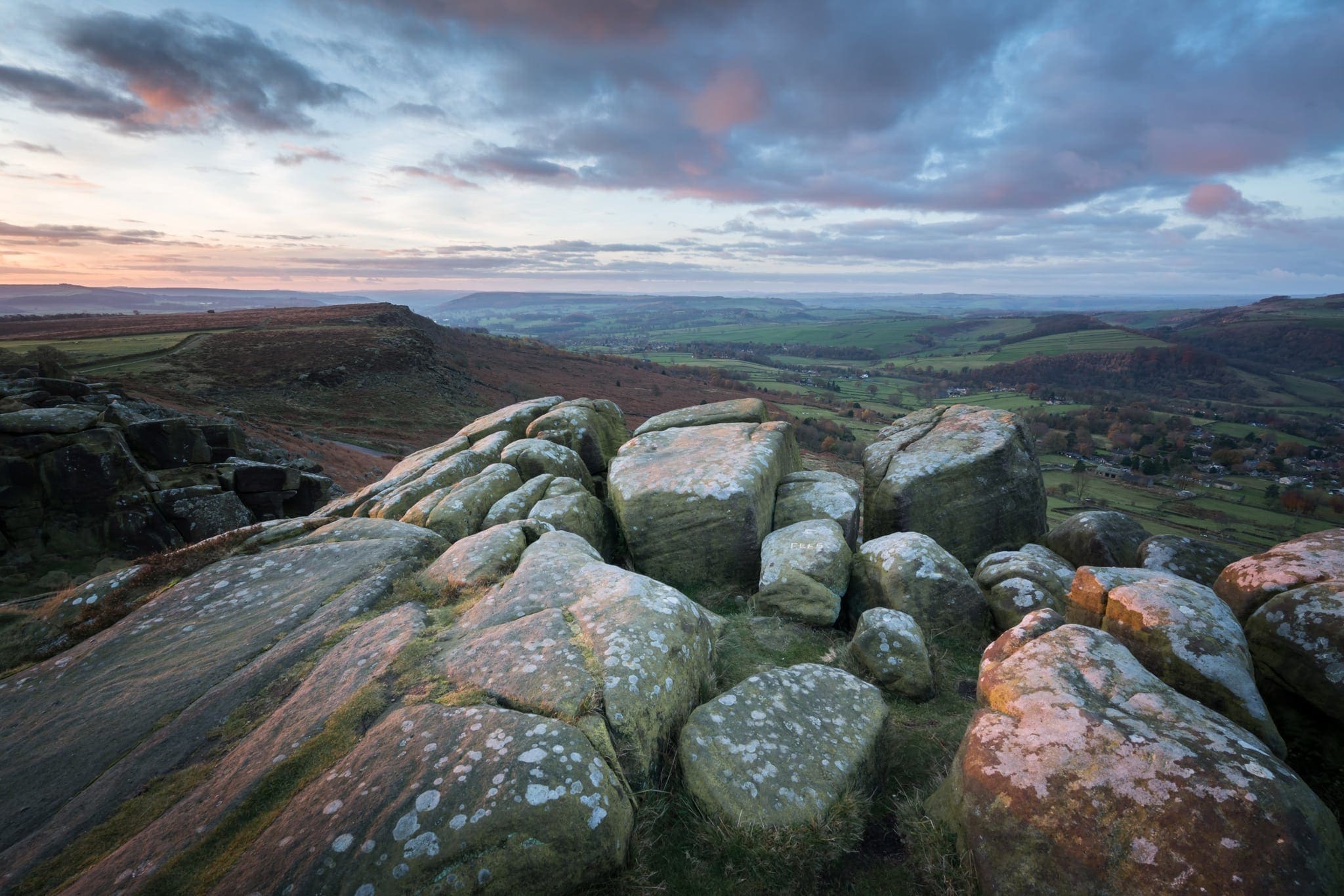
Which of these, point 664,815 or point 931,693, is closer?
point 664,815

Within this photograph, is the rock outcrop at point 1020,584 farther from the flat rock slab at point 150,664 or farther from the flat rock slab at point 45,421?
the flat rock slab at point 45,421

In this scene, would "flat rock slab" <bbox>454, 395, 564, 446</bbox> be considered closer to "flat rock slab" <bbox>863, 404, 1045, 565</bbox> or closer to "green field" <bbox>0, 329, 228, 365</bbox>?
"flat rock slab" <bbox>863, 404, 1045, 565</bbox>

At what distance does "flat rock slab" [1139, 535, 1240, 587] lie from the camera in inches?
396

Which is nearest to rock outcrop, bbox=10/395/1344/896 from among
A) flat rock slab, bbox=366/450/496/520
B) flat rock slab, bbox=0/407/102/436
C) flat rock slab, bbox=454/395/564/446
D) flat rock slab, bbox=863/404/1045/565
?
flat rock slab, bbox=863/404/1045/565

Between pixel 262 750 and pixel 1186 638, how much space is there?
1150 centimetres

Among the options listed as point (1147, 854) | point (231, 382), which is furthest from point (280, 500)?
point (231, 382)

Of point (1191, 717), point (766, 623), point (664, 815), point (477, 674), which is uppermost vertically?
point (1191, 717)

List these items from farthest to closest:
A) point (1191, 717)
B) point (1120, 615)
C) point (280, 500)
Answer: point (280, 500), point (1120, 615), point (1191, 717)

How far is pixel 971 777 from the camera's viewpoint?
5.47 metres

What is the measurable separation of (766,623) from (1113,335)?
652 ft

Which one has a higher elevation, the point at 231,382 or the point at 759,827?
the point at 759,827

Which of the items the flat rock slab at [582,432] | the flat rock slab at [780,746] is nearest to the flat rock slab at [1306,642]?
the flat rock slab at [780,746]

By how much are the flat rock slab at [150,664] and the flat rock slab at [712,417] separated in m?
9.32

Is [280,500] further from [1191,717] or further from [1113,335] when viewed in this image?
[1113,335]
